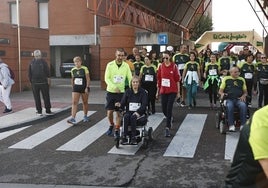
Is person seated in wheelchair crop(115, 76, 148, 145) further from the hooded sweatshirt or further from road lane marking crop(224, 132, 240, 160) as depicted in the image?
the hooded sweatshirt

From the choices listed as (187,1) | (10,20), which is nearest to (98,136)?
(10,20)

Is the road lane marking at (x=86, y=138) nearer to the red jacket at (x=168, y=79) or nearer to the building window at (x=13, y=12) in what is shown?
the red jacket at (x=168, y=79)

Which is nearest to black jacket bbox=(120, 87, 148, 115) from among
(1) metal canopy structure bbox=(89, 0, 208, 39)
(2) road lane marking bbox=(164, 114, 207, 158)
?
(2) road lane marking bbox=(164, 114, 207, 158)

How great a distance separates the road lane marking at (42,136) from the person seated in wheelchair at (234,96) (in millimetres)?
3939

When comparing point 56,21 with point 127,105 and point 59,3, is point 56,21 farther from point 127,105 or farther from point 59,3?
point 127,105

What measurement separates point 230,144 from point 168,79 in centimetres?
206

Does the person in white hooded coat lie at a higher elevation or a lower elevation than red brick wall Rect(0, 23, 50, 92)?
lower

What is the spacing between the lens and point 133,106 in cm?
833

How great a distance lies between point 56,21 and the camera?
29.2 m

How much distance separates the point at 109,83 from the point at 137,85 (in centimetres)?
98

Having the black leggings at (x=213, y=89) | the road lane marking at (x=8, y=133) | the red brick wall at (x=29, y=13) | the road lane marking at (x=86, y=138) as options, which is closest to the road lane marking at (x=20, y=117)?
the road lane marking at (x=8, y=133)

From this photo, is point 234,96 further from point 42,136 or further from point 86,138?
point 42,136

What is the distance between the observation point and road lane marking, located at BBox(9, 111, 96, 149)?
8.67 m

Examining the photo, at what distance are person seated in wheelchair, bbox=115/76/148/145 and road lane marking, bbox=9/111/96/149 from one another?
77.2 inches
